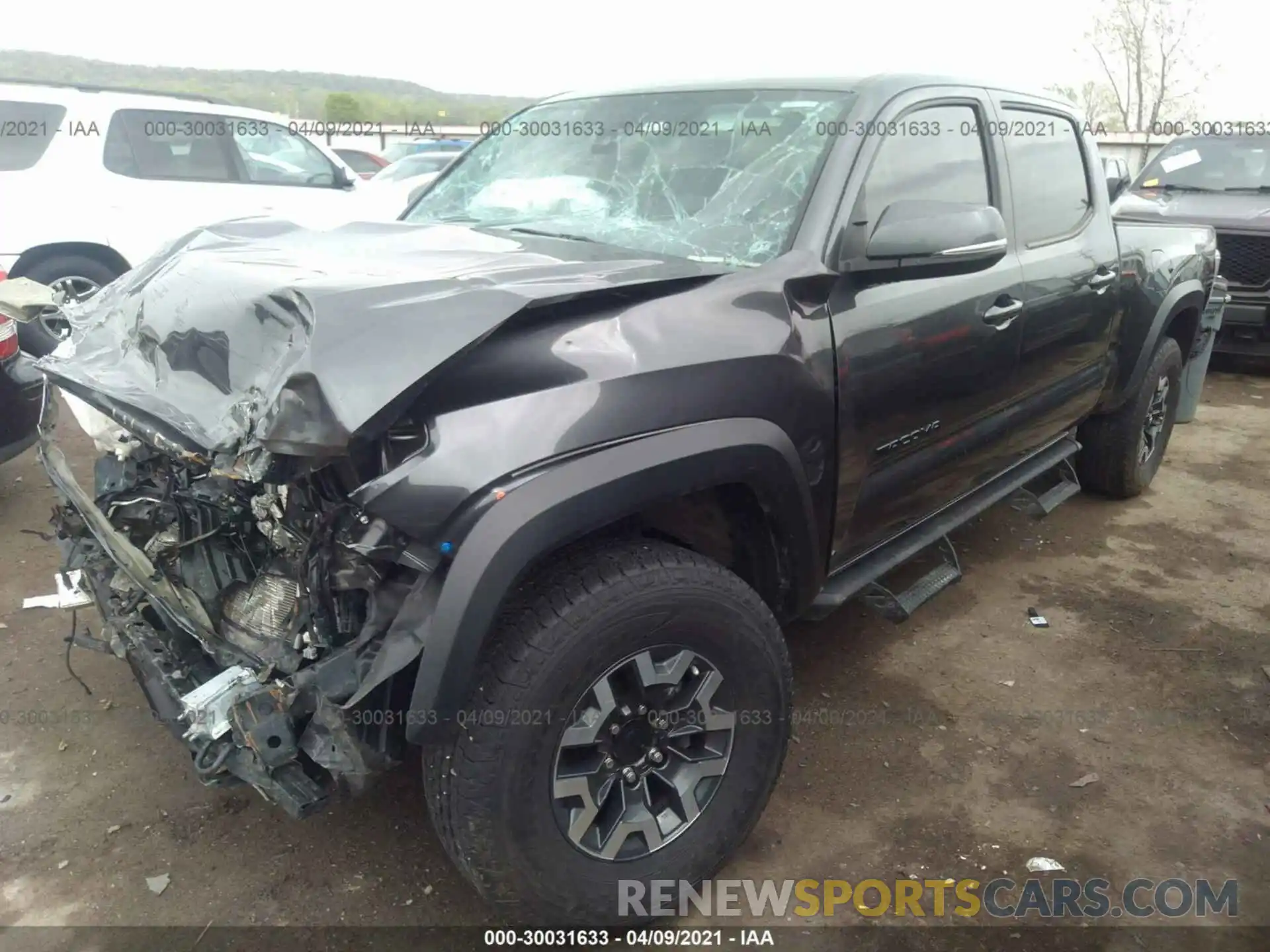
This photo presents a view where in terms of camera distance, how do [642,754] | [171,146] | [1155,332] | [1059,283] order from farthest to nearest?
1. [171,146]
2. [1155,332]
3. [1059,283]
4. [642,754]

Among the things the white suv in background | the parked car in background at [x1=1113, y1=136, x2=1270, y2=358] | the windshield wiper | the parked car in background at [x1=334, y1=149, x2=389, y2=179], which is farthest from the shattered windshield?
the parked car in background at [x1=334, y1=149, x2=389, y2=179]

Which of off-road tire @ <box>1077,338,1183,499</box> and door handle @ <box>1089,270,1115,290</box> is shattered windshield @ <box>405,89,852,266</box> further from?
off-road tire @ <box>1077,338,1183,499</box>

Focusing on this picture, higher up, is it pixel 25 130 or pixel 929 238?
pixel 25 130

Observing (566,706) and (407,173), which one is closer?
(566,706)

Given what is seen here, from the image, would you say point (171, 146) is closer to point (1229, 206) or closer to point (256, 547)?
point (256, 547)

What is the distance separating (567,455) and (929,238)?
115 cm

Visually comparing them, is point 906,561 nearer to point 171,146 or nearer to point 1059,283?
point 1059,283

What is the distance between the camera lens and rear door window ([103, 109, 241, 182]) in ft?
23.2

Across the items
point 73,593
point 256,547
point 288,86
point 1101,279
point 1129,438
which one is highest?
point 288,86

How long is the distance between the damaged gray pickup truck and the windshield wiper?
3 centimetres

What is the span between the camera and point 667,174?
2.78 m

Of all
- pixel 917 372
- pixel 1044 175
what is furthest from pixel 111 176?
pixel 917 372

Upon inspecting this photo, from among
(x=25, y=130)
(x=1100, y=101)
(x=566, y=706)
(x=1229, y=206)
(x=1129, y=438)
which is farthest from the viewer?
(x=1100, y=101)

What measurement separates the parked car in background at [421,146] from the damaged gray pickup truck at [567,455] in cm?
1504
